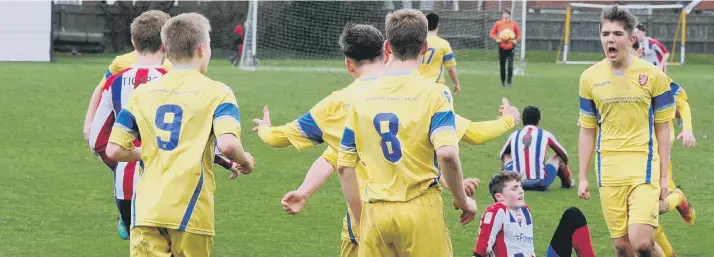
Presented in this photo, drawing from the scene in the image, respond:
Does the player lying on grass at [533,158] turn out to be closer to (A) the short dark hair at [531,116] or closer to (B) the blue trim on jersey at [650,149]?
(A) the short dark hair at [531,116]

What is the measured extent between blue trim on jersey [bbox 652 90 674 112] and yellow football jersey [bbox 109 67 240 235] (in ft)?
11.0

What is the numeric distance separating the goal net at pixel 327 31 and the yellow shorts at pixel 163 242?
24.7 meters

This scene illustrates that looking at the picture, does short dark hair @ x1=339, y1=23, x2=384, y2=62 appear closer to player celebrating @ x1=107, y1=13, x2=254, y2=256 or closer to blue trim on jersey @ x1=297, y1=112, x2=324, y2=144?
blue trim on jersey @ x1=297, y1=112, x2=324, y2=144

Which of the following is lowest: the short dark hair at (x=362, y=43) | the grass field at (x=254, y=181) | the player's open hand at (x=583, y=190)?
the grass field at (x=254, y=181)

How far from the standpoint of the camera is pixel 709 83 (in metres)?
27.9

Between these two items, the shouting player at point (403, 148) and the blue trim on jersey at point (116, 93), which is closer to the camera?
the shouting player at point (403, 148)

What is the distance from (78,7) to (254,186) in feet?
83.5

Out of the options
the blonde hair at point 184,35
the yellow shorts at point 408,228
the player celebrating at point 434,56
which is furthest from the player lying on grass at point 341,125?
the player celebrating at point 434,56

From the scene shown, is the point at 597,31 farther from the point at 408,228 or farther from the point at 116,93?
the point at 408,228

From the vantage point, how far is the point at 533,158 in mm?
13258

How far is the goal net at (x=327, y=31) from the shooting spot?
32.0 m

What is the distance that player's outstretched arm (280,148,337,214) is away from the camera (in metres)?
6.08

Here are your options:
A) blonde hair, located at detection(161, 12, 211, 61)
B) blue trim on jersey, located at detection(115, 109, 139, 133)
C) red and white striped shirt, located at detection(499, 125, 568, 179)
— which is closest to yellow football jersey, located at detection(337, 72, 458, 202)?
blonde hair, located at detection(161, 12, 211, 61)

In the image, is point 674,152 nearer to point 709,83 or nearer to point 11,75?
point 709,83
